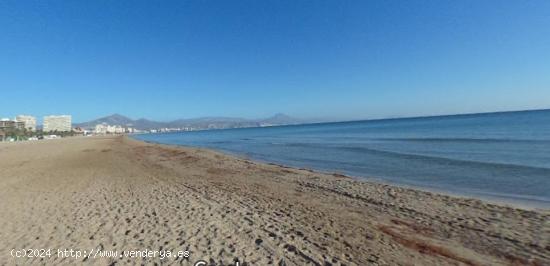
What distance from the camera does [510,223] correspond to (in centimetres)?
721

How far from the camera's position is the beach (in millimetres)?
5332

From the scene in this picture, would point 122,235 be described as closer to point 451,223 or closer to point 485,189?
point 451,223

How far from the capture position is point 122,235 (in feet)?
20.8

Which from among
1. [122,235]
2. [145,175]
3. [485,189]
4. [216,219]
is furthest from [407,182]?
[145,175]

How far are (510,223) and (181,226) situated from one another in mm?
7985

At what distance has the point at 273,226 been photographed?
685 centimetres

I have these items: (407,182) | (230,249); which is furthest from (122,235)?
(407,182)

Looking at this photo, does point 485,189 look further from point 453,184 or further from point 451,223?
point 451,223

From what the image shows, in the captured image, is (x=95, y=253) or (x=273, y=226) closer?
(x=95, y=253)

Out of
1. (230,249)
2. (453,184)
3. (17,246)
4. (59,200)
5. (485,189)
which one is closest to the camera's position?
(230,249)

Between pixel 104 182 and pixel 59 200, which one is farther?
pixel 104 182

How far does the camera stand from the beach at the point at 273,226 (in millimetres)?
5332

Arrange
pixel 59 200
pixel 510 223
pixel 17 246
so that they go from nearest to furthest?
1. pixel 17 246
2. pixel 510 223
3. pixel 59 200

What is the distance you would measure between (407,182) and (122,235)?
11.6 meters
